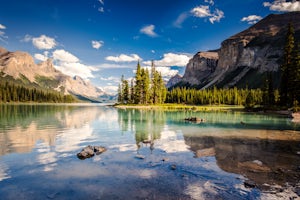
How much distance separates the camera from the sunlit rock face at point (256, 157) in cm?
1263

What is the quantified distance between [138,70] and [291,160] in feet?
317

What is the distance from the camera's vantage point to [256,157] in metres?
16.8

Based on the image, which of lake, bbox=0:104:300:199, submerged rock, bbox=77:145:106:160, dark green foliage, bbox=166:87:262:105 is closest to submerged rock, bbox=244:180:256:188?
lake, bbox=0:104:300:199

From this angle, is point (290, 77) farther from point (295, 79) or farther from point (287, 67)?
point (287, 67)

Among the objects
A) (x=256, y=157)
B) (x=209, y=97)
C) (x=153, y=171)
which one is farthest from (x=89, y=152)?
(x=209, y=97)

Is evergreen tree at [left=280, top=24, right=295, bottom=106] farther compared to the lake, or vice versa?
evergreen tree at [left=280, top=24, right=295, bottom=106]

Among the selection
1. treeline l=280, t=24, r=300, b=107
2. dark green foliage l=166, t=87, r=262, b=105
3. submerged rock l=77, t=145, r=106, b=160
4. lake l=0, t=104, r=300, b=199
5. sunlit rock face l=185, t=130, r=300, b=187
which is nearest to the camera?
lake l=0, t=104, r=300, b=199

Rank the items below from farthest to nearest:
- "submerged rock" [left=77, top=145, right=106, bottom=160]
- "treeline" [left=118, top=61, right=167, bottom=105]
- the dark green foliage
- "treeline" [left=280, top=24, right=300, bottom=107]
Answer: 1. the dark green foliage
2. "treeline" [left=118, top=61, right=167, bottom=105]
3. "treeline" [left=280, top=24, right=300, bottom=107]
4. "submerged rock" [left=77, top=145, right=106, bottom=160]

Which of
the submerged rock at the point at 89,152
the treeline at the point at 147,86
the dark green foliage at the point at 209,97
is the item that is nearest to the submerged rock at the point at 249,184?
the submerged rock at the point at 89,152

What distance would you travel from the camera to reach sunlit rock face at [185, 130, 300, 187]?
1263 cm

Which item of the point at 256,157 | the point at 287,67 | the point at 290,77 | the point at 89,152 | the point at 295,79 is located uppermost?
the point at 287,67

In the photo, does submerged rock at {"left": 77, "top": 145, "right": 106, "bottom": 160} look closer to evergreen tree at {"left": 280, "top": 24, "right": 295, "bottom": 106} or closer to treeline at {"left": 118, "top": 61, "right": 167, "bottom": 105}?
evergreen tree at {"left": 280, "top": 24, "right": 295, "bottom": 106}

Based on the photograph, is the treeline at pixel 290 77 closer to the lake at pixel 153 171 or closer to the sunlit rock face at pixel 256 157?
the sunlit rock face at pixel 256 157

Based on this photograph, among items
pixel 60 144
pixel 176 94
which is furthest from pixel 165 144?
pixel 176 94
